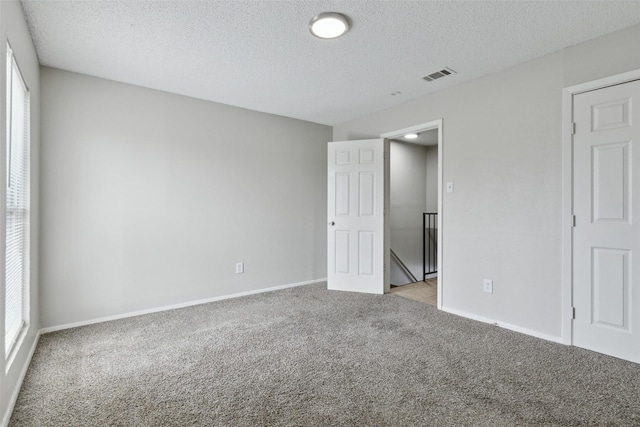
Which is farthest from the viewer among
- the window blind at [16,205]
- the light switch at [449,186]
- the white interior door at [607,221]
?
the light switch at [449,186]

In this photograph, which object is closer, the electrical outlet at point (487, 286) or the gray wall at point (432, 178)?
the electrical outlet at point (487, 286)

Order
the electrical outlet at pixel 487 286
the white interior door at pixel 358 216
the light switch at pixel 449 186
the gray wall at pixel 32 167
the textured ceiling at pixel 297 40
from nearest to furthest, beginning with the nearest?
the gray wall at pixel 32 167 → the textured ceiling at pixel 297 40 → the electrical outlet at pixel 487 286 → the light switch at pixel 449 186 → the white interior door at pixel 358 216

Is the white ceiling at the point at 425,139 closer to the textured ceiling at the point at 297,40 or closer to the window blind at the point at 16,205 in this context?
the textured ceiling at the point at 297,40

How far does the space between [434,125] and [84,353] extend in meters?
3.73

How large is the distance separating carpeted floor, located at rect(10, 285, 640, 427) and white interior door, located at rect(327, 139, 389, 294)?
1.08 m

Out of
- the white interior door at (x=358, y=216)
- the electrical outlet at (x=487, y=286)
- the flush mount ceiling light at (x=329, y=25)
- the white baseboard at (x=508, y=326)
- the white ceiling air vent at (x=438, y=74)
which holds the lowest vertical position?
the white baseboard at (x=508, y=326)

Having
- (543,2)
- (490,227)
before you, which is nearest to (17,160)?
(543,2)

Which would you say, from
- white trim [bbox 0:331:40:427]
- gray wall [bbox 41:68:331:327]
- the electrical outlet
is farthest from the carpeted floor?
gray wall [bbox 41:68:331:327]

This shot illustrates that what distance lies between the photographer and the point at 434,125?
3.39 meters

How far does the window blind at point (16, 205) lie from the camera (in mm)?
1852

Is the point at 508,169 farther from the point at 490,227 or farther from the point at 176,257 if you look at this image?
the point at 176,257

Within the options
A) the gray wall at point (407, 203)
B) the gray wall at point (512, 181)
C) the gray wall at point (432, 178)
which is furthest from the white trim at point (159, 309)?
the gray wall at point (432, 178)

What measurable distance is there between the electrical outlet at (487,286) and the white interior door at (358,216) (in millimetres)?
1252

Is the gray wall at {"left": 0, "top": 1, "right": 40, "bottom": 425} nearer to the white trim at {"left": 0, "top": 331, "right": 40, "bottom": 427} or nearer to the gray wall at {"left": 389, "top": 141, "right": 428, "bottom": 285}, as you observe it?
the white trim at {"left": 0, "top": 331, "right": 40, "bottom": 427}
